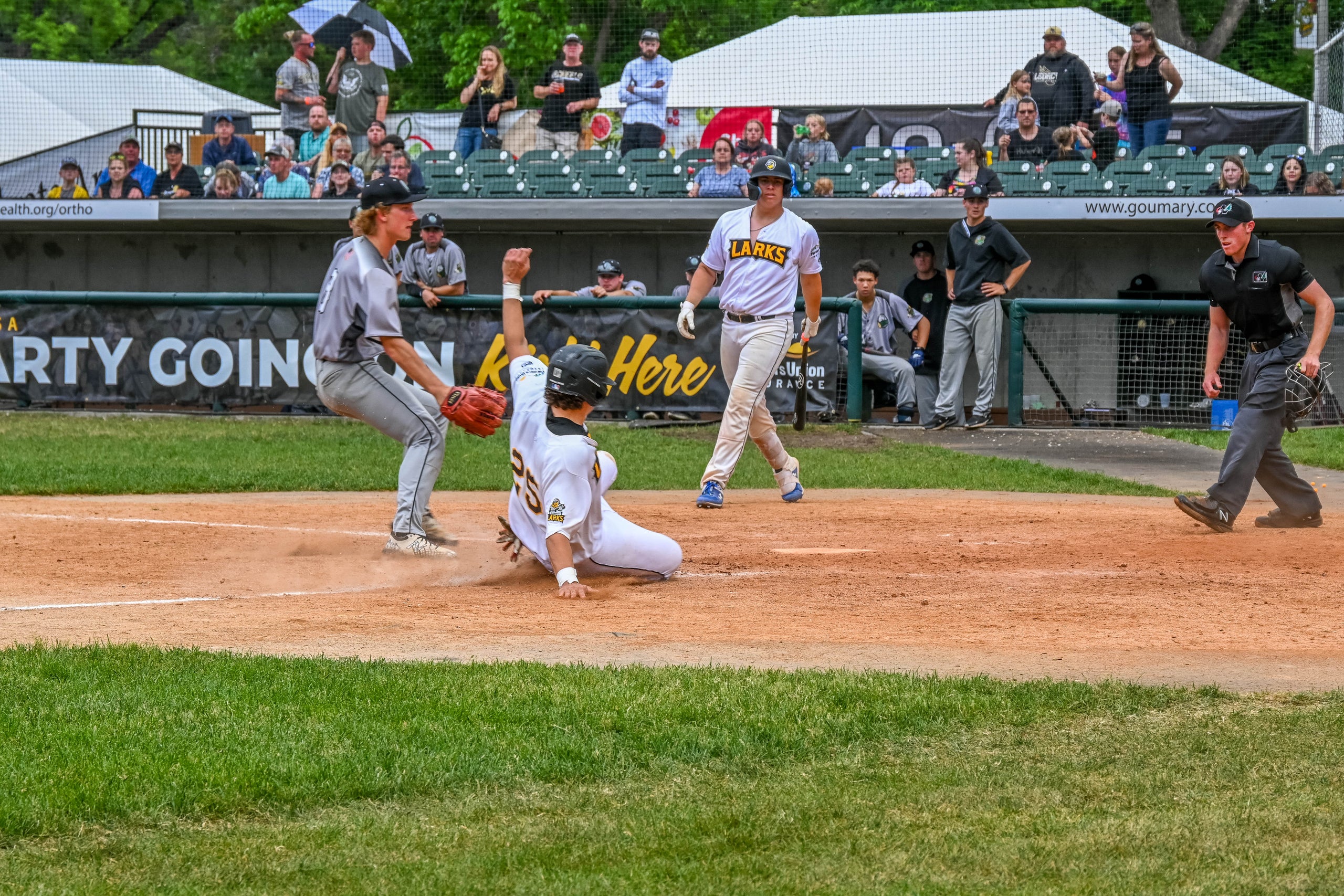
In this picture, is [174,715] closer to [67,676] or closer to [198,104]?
[67,676]

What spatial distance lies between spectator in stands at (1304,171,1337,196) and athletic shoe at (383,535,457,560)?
43.5 ft

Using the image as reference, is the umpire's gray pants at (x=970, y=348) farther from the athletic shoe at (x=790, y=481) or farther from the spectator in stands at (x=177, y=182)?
the spectator in stands at (x=177, y=182)

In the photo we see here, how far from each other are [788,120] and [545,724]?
16.6 meters

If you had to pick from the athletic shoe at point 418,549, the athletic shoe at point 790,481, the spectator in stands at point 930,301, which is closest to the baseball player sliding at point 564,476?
the athletic shoe at point 418,549

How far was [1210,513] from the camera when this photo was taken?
864 cm

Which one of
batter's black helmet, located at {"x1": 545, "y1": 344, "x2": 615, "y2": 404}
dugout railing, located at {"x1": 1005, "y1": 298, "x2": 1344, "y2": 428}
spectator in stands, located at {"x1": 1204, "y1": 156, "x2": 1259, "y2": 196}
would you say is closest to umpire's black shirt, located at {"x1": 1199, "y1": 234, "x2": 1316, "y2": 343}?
batter's black helmet, located at {"x1": 545, "y1": 344, "x2": 615, "y2": 404}

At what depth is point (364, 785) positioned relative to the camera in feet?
13.6

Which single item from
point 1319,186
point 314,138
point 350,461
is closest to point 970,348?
point 1319,186

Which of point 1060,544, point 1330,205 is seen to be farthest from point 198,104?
point 1060,544

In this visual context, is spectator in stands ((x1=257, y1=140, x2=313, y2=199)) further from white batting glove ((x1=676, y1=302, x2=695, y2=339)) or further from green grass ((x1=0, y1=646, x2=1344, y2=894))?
green grass ((x1=0, y1=646, x2=1344, y2=894))

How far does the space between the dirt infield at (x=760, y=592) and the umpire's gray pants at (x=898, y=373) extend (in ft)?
18.0

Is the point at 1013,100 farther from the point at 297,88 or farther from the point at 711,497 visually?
the point at 711,497

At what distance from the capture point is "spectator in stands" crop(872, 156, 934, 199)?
18.6 metres

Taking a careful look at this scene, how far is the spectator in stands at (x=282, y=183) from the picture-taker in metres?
20.0
